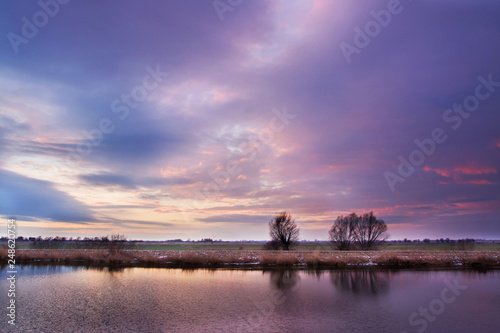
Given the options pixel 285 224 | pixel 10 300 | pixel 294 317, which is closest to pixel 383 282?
pixel 294 317

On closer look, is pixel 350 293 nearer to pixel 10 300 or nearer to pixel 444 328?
pixel 444 328

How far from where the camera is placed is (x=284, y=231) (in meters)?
58.1

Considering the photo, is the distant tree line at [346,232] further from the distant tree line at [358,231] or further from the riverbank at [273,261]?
the riverbank at [273,261]

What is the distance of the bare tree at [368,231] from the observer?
2302 inches

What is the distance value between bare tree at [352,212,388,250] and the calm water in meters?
35.9

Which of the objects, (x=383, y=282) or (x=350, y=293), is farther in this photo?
(x=383, y=282)

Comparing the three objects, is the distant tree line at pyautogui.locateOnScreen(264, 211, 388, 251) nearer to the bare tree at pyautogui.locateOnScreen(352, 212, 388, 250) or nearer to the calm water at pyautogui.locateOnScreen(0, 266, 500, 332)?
the bare tree at pyautogui.locateOnScreen(352, 212, 388, 250)

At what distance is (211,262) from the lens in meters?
31.5

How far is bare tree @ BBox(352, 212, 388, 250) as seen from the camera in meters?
58.5

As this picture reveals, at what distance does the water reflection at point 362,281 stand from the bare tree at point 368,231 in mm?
34197

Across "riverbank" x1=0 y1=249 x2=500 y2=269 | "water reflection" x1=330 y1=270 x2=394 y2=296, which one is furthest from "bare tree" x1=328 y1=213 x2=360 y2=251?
"water reflection" x1=330 y1=270 x2=394 y2=296

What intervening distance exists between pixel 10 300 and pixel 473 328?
788 inches


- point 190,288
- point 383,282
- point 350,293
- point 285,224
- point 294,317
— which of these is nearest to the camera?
point 294,317

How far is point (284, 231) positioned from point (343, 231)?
39.5 ft
